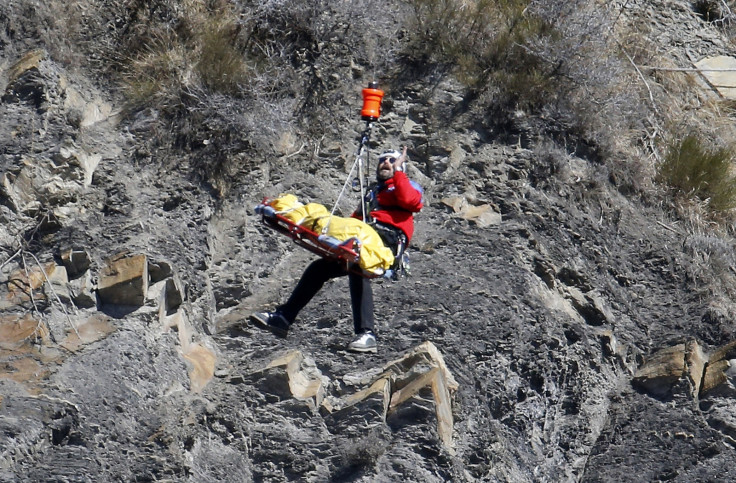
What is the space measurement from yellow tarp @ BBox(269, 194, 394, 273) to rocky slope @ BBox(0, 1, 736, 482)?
1199mm

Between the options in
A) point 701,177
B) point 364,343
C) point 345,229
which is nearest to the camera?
point 345,229

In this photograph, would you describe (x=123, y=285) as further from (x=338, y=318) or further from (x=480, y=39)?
(x=480, y=39)

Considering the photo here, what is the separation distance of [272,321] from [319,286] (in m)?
0.50

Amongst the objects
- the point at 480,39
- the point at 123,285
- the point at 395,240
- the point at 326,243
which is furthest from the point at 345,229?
the point at 480,39

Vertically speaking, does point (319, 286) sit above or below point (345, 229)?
below

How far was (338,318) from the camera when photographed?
30.6 feet

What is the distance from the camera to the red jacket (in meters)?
8.50

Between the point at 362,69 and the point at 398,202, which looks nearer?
the point at 398,202

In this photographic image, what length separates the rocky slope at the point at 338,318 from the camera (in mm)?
8250

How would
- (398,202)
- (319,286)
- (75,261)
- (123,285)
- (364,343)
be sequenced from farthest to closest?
1. (75,261)
2. (123,285)
3. (319,286)
4. (398,202)
5. (364,343)

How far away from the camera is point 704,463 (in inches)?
339

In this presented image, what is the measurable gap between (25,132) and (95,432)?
3114mm

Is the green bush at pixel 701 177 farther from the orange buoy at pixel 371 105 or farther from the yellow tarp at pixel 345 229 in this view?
the yellow tarp at pixel 345 229

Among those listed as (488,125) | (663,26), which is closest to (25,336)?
(488,125)
